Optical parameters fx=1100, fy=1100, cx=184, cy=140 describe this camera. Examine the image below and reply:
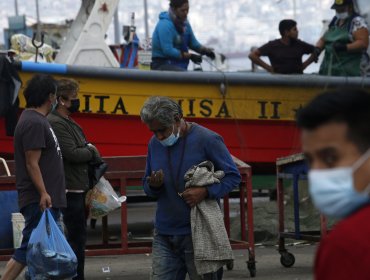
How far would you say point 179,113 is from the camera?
6.24 meters

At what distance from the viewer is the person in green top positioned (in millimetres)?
12426

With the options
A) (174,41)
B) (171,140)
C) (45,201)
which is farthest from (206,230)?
(174,41)

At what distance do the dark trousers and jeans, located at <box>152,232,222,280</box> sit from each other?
1809 mm

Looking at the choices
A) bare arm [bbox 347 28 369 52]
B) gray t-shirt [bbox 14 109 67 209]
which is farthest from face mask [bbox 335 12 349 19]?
gray t-shirt [bbox 14 109 67 209]

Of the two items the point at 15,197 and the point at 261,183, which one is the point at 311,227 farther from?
the point at 15,197

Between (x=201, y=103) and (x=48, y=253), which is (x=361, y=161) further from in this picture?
(x=201, y=103)

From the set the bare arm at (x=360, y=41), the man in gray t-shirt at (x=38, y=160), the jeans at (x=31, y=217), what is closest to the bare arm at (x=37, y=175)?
the man in gray t-shirt at (x=38, y=160)

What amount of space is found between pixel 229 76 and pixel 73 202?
507 cm

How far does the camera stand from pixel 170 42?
12250mm

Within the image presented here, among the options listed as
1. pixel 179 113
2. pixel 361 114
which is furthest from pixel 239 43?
pixel 361 114

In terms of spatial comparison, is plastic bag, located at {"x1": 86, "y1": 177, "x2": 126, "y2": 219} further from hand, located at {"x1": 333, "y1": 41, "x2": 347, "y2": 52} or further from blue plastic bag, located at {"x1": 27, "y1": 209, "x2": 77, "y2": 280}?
hand, located at {"x1": 333, "y1": 41, "x2": 347, "y2": 52}

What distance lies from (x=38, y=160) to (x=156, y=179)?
61.9 inches

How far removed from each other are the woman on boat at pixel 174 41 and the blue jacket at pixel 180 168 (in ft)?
19.7

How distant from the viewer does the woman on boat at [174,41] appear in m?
12.2
